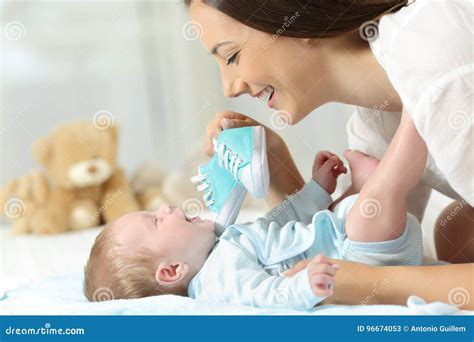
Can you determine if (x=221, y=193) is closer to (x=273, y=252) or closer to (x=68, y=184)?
(x=273, y=252)

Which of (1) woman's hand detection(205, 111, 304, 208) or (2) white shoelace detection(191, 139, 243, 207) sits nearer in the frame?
(2) white shoelace detection(191, 139, 243, 207)

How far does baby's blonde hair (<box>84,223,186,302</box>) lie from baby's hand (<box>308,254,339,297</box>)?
0.94 ft

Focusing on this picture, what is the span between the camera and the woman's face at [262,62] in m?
1.19

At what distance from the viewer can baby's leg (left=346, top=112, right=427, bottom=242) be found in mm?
1020

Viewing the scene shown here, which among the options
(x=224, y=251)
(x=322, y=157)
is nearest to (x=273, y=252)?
(x=224, y=251)

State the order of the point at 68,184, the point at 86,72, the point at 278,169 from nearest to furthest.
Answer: the point at 278,169
the point at 68,184
the point at 86,72

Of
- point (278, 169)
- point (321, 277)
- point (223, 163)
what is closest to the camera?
point (321, 277)

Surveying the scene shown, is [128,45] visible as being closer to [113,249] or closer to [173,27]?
[173,27]

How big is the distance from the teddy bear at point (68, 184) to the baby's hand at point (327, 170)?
0.73 meters

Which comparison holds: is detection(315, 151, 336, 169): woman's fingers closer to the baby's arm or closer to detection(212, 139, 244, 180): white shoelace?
the baby's arm

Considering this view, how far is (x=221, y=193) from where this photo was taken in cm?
125

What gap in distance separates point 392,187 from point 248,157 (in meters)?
0.26

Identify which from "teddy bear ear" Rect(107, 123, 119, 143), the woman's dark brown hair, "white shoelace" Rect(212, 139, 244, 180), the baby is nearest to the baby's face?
the baby

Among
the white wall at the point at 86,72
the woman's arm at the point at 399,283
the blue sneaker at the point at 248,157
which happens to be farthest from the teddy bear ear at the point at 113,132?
the woman's arm at the point at 399,283
